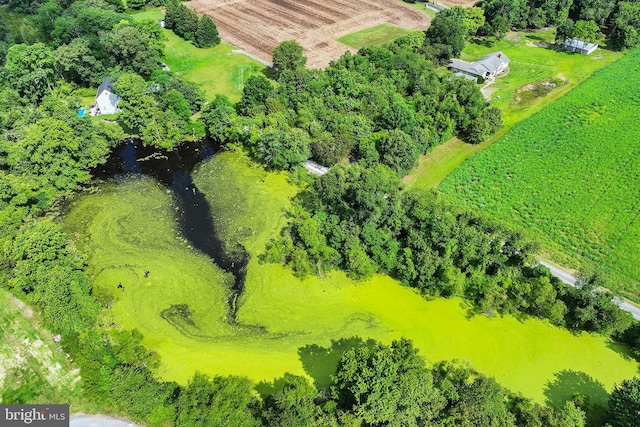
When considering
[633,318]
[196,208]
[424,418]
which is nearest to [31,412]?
[196,208]

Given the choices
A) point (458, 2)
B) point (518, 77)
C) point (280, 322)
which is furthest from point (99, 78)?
point (458, 2)

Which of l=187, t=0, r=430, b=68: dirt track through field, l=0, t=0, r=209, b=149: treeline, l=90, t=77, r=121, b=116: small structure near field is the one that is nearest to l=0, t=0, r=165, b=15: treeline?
l=187, t=0, r=430, b=68: dirt track through field

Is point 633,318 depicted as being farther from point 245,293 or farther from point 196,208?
point 196,208

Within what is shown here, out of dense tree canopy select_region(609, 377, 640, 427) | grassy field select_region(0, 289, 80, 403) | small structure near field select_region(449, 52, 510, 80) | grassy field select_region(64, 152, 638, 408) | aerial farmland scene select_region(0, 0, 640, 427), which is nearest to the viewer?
dense tree canopy select_region(609, 377, 640, 427)

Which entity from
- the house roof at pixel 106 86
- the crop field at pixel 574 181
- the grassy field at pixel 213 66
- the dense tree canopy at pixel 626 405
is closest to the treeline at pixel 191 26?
the grassy field at pixel 213 66

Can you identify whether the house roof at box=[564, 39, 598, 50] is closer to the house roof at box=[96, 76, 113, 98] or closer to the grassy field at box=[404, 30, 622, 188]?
the grassy field at box=[404, 30, 622, 188]

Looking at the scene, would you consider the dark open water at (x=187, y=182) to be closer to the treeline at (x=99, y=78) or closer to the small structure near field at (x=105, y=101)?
the treeline at (x=99, y=78)

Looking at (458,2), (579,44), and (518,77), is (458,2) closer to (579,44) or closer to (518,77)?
(579,44)
